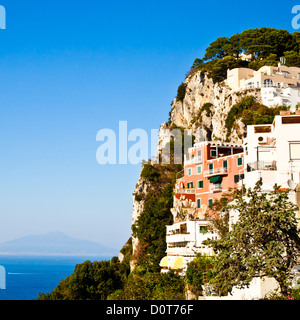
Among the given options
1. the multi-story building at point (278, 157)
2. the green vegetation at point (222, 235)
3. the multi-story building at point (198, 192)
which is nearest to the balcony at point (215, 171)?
the multi-story building at point (198, 192)

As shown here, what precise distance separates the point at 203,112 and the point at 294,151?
3531cm

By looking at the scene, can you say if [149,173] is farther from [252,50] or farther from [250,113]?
[252,50]

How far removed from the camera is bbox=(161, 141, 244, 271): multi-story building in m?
37.2

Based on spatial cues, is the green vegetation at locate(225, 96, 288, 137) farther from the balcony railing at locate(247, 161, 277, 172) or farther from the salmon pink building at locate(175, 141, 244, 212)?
the balcony railing at locate(247, 161, 277, 172)

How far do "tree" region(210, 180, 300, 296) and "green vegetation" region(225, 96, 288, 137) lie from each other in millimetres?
30615

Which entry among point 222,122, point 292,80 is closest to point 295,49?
point 292,80

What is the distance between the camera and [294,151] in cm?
3086

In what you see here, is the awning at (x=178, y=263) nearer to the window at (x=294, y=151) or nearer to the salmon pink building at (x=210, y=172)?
the salmon pink building at (x=210, y=172)

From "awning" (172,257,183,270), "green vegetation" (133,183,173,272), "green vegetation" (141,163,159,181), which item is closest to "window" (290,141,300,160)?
"awning" (172,257,183,270)

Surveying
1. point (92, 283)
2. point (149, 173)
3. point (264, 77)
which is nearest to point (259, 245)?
point (92, 283)

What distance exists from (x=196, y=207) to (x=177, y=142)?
60.8 ft

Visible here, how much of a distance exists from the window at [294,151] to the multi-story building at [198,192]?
8405 mm

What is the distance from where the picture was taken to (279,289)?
20.4 m
